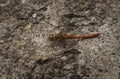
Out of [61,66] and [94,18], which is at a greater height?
[94,18]

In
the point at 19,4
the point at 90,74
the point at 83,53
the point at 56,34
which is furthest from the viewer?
the point at 19,4

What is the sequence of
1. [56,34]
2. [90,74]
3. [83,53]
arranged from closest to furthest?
1. [90,74]
2. [83,53]
3. [56,34]

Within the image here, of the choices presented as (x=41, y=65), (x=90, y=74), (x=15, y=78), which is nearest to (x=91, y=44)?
(x=90, y=74)

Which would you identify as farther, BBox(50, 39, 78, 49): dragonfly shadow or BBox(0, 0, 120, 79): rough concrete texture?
BBox(50, 39, 78, 49): dragonfly shadow

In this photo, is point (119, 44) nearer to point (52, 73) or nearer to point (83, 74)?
point (83, 74)

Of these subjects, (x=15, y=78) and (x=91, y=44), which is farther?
(x=91, y=44)

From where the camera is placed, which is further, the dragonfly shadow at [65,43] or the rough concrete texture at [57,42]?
the dragonfly shadow at [65,43]

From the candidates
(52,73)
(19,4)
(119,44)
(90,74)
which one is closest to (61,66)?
(52,73)
